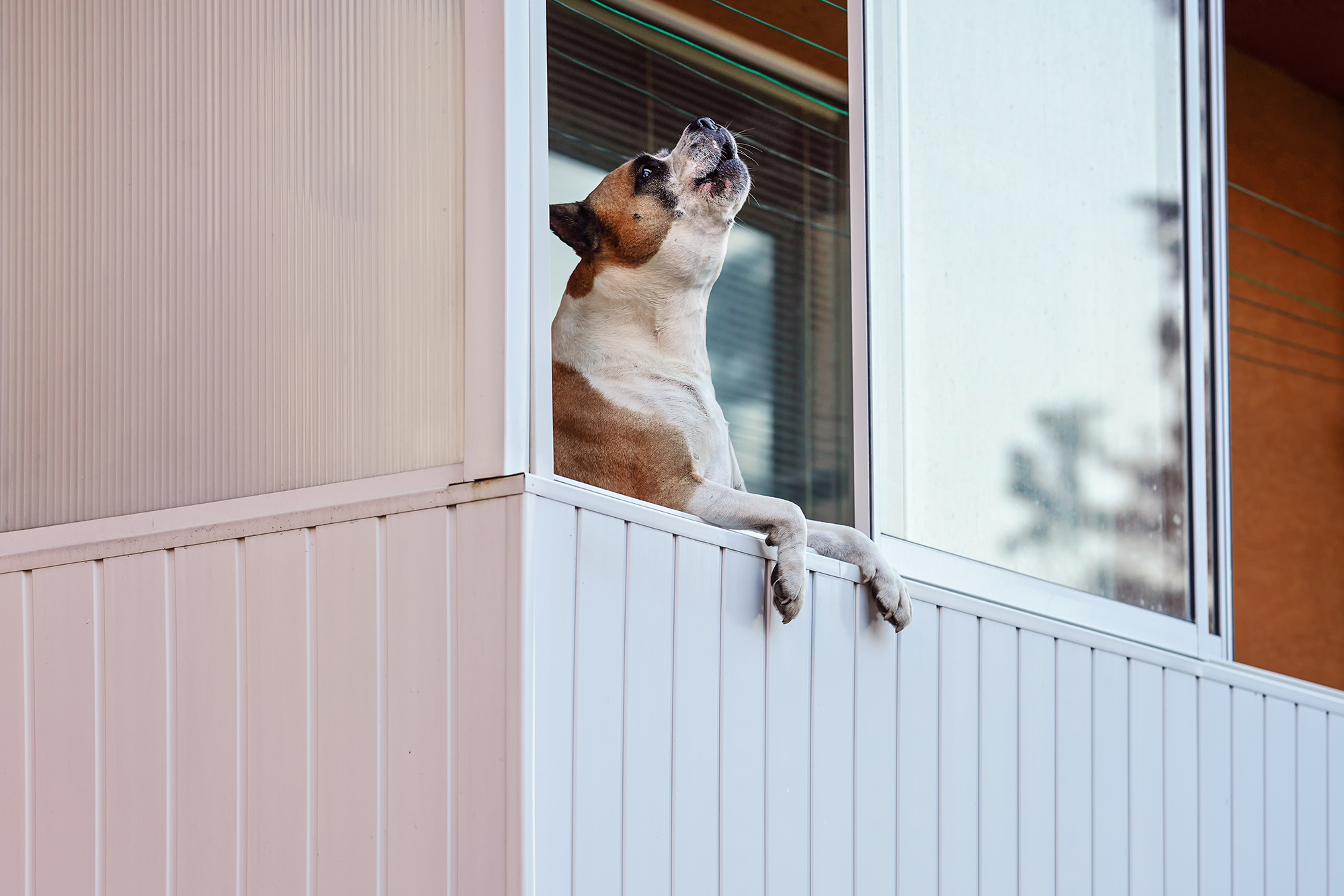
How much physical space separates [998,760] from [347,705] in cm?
158

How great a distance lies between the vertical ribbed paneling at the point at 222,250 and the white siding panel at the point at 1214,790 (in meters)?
2.47

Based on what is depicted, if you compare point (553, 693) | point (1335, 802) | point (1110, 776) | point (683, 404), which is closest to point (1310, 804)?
point (1335, 802)

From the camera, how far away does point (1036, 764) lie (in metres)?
3.22

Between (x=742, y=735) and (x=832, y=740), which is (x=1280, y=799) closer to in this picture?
(x=832, y=740)

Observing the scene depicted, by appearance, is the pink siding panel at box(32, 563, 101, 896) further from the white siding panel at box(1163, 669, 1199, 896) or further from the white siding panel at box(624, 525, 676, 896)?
the white siding panel at box(1163, 669, 1199, 896)

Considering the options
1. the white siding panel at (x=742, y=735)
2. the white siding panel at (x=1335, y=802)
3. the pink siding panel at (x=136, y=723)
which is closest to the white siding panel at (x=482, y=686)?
the white siding panel at (x=742, y=735)

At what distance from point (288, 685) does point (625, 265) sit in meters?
1.33

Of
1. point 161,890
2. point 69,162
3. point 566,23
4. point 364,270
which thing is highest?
point 566,23

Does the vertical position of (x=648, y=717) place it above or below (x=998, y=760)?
above

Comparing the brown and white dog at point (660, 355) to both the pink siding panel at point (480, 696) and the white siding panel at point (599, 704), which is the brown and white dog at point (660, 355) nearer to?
the white siding panel at point (599, 704)

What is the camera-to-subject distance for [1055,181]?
150 inches

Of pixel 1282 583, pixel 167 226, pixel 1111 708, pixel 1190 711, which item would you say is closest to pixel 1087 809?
pixel 1111 708

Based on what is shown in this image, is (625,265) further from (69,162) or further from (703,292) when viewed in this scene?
(69,162)

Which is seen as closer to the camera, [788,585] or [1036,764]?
[788,585]
